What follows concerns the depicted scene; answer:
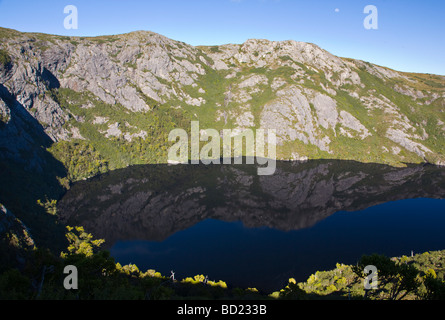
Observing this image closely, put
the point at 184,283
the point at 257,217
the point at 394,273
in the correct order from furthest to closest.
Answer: the point at 257,217
the point at 184,283
the point at 394,273

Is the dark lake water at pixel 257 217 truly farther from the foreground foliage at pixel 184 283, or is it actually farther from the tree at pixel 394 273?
the tree at pixel 394 273

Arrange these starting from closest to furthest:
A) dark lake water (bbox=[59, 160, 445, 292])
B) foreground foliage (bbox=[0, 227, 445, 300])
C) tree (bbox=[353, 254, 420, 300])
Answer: foreground foliage (bbox=[0, 227, 445, 300])
tree (bbox=[353, 254, 420, 300])
dark lake water (bbox=[59, 160, 445, 292])

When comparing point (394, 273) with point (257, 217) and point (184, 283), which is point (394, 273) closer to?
point (184, 283)

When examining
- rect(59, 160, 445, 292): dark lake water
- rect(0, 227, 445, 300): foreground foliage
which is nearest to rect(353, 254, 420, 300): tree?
rect(0, 227, 445, 300): foreground foliage

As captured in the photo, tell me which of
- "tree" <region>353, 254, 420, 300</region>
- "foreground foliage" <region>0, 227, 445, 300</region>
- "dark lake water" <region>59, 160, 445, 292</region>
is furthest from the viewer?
"dark lake water" <region>59, 160, 445, 292</region>

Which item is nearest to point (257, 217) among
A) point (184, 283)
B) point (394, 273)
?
point (184, 283)

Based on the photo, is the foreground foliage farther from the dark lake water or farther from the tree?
the dark lake water

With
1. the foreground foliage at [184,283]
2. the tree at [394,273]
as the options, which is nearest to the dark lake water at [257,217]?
the foreground foliage at [184,283]

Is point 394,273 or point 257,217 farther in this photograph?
point 257,217

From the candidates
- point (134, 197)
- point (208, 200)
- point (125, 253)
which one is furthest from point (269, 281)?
point (134, 197)
